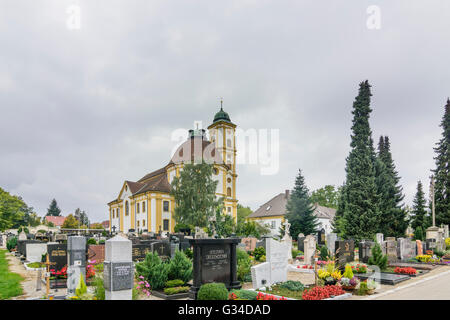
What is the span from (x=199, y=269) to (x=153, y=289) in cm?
174

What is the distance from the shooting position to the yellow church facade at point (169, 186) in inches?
1822

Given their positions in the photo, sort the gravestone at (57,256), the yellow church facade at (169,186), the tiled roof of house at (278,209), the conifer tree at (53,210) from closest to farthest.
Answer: the gravestone at (57,256) → the yellow church facade at (169,186) → the tiled roof of house at (278,209) → the conifer tree at (53,210)

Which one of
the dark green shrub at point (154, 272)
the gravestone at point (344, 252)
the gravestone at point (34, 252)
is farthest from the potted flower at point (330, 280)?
the gravestone at point (34, 252)

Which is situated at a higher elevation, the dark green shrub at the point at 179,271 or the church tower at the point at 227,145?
the church tower at the point at 227,145

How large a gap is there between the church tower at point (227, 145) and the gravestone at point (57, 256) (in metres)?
40.0

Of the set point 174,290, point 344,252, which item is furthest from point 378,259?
point 174,290

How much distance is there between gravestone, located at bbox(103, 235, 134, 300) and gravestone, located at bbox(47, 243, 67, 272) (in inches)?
215

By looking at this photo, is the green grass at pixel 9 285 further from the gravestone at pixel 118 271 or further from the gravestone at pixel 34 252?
the gravestone at pixel 118 271

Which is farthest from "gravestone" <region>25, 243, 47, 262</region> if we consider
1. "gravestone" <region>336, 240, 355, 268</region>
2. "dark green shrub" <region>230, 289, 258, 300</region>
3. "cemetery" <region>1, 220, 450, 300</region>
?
"gravestone" <region>336, 240, 355, 268</region>

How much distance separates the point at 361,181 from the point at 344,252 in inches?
628

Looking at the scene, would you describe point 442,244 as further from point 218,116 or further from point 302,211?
point 218,116
